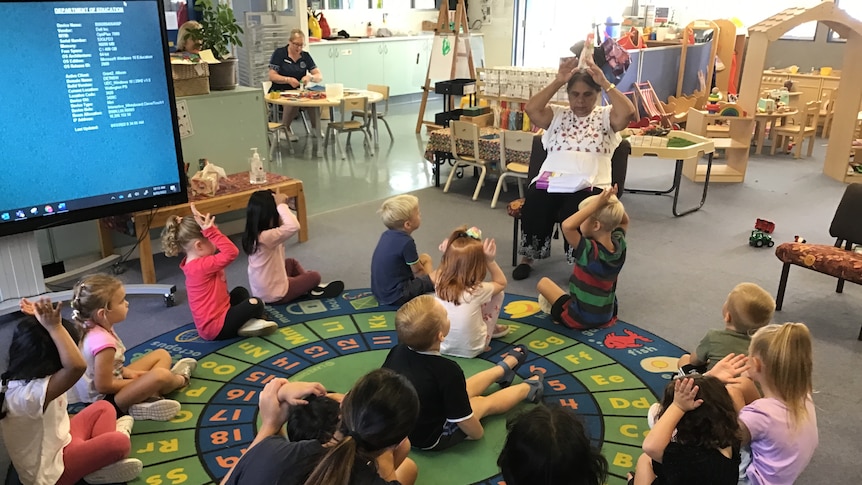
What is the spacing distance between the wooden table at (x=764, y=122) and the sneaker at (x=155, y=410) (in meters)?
6.94

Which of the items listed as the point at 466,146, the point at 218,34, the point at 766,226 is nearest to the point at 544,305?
the point at 766,226

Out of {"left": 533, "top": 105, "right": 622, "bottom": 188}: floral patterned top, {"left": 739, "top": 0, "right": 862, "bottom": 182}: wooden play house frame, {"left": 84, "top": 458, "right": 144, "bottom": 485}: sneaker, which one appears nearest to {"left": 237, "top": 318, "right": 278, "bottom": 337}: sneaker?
{"left": 84, "top": 458, "right": 144, "bottom": 485}: sneaker

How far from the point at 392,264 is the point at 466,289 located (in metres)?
0.74

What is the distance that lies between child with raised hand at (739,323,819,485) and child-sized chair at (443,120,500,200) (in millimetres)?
4192

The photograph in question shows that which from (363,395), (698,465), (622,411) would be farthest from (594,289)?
(363,395)

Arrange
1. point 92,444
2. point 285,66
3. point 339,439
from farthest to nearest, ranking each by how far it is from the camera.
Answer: point 285,66, point 92,444, point 339,439

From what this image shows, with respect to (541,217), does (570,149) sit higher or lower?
higher

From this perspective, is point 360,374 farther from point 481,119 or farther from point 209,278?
point 481,119

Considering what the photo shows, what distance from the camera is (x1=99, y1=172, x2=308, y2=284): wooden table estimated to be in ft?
14.1

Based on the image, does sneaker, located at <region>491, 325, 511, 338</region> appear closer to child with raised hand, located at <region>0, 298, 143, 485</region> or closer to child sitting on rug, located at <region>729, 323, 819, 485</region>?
child sitting on rug, located at <region>729, 323, 819, 485</region>

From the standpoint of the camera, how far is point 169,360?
3.25 m

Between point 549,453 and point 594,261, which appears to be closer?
point 549,453

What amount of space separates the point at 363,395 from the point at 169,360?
1760 mm

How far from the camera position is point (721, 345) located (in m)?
2.73
